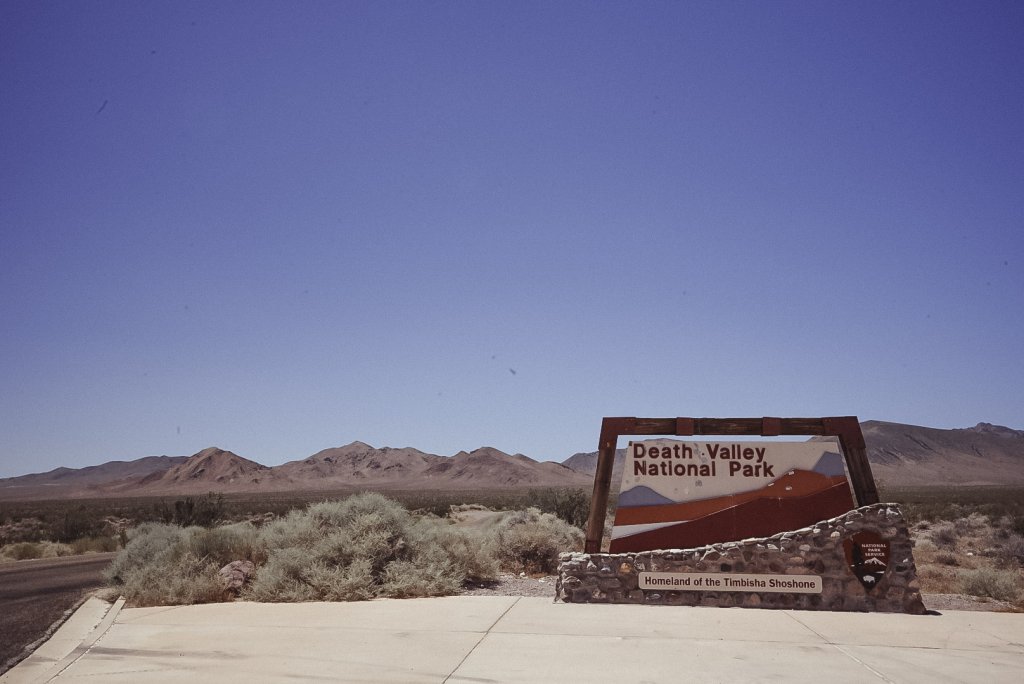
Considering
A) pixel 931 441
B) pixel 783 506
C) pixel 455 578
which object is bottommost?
pixel 455 578

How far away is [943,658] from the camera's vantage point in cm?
727

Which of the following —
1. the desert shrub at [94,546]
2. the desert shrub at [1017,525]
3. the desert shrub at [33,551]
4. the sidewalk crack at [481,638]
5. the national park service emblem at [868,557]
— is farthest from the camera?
the desert shrub at [1017,525]

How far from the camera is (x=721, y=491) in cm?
1027

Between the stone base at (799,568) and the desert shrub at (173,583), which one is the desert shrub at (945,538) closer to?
the stone base at (799,568)

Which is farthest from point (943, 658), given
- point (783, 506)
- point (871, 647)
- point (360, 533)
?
point (360, 533)

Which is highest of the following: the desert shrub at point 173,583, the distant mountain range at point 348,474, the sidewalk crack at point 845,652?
the distant mountain range at point 348,474

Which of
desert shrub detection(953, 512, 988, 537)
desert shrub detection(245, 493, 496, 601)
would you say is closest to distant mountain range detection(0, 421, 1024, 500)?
desert shrub detection(953, 512, 988, 537)

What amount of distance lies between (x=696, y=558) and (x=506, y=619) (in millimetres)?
2614

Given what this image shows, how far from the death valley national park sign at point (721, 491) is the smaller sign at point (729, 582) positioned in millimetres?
412

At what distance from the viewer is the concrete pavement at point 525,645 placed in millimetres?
6785

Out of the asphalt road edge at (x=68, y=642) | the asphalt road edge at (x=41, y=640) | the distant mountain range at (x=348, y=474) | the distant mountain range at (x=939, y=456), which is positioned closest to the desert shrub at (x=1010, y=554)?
the asphalt road edge at (x=68, y=642)

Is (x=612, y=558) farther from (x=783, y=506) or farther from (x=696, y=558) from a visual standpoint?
(x=783, y=506)

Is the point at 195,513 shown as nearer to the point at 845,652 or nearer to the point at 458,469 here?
the point at 845,652

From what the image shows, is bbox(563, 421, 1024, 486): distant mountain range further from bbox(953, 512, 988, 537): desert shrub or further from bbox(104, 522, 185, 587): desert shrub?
bbox(104, 522, 185, 587): desert shrub
